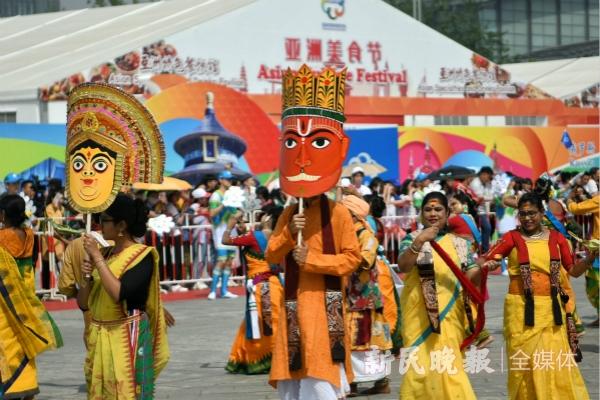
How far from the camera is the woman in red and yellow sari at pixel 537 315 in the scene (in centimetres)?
876

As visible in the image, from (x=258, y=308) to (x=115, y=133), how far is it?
4788 mm

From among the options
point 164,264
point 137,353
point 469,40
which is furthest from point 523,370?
point 469,40

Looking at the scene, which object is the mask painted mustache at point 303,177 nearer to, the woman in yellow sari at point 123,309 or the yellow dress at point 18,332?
the woman in yellow sari at point 123,309

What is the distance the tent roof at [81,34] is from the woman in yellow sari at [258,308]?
19.1 m

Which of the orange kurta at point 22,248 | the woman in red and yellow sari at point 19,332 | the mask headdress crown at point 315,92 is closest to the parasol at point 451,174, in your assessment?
the orange kurta at point 22,248

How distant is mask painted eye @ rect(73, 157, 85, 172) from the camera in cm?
733

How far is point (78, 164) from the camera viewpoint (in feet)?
24.1

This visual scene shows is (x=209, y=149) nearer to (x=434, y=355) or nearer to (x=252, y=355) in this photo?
(x=252, y=355)

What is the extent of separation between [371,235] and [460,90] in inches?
1206

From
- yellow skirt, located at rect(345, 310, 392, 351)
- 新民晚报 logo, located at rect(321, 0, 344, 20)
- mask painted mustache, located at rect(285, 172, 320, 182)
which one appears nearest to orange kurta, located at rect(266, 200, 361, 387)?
mask painted mustache, located at rect(285, 172, 320, 182)

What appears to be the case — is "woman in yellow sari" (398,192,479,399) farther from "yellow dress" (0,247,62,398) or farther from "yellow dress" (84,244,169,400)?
"yellow dress" (0,247,62,398)

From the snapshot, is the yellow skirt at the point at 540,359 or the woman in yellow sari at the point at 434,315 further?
the yellow skirt at the point at 540,359

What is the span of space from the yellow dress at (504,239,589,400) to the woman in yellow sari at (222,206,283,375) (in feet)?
10.4

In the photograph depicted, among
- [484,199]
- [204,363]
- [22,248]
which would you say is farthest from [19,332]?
[484,199]
